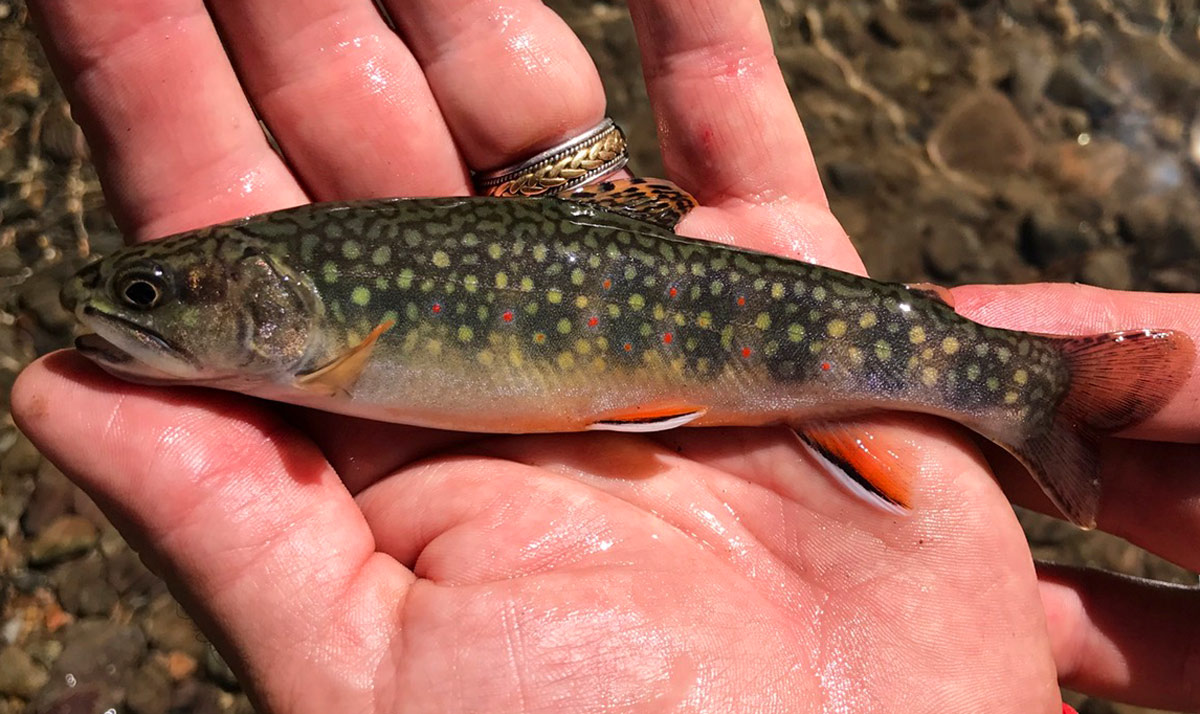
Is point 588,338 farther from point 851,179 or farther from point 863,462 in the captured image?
point 851,179

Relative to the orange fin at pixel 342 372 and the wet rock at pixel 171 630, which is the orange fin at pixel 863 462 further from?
the wet rock at pixel 171 630

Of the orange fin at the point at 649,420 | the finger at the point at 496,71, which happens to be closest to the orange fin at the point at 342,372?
the orange fin at the point at 649,420

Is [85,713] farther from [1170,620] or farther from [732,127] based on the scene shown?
[1170,620]

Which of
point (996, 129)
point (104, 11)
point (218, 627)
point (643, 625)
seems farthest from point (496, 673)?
point (996, 129)

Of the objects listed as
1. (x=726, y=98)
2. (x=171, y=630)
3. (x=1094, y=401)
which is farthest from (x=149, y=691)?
(x=1094, y=401)

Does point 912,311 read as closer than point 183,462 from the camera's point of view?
No
